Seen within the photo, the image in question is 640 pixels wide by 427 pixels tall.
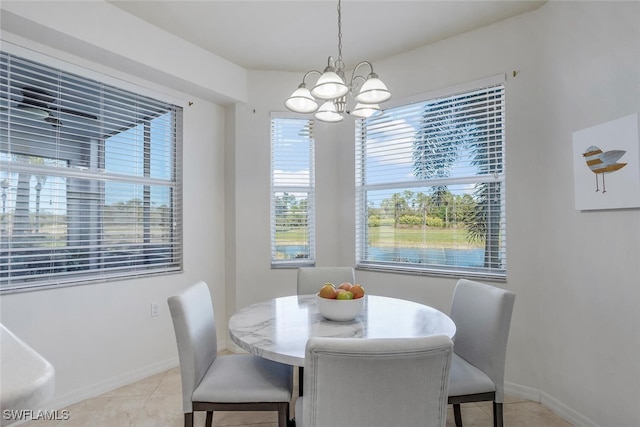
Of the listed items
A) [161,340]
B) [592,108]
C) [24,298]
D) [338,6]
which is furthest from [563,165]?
[24,298]

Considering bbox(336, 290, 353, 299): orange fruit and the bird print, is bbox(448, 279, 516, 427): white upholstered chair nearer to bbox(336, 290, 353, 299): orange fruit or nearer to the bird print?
bbox(336, 290, 353, 299): orange fruit

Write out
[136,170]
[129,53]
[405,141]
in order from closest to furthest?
[129,53] < [136,170] < [405,141]

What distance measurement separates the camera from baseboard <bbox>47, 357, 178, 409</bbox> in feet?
7.72

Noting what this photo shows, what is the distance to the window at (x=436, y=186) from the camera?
8.91ft

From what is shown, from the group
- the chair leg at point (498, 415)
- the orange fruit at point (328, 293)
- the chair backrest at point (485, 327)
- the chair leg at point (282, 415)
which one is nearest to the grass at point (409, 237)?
the chair backrest at point (485, 327)

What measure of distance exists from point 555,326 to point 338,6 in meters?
2.58

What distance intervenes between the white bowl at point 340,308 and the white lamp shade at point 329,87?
1.04m

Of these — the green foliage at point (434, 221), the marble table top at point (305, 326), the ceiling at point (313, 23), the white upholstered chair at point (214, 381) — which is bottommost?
the white upholstered chair at point (214, 381)

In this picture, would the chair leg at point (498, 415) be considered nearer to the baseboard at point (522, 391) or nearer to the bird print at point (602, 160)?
the baseboard at point (522, 391)

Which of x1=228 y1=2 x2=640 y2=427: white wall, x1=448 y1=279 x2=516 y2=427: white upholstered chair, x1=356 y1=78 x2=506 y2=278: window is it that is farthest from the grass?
x1=448 y1=279 x2=516 y2=427: white upholstered chair

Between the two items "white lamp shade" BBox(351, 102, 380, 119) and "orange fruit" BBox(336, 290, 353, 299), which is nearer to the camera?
"orange fruit" BBox(336, 290, 353, 299)

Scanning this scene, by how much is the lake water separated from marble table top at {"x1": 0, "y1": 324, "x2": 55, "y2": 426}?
9.02 feet

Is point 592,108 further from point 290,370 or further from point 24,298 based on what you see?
point 24,298

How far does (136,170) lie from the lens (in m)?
2.93
